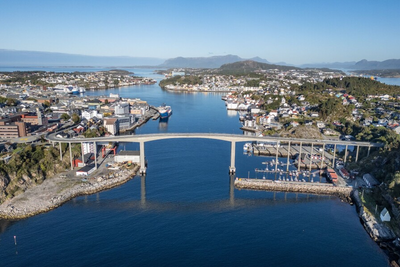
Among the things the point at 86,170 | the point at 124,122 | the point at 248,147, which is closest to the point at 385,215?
the point at 248,147

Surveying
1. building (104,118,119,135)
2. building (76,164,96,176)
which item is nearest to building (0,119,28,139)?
building (76,164,96,176)

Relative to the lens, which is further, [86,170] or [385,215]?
[86,170]

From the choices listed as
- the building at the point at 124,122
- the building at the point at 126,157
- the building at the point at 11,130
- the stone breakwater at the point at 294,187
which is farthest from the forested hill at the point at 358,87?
the building at the point at 11,130

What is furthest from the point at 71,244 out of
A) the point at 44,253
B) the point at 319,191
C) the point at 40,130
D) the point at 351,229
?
the point at 40,130

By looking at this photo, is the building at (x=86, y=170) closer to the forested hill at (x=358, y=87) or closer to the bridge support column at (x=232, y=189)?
the bridge support column at (x=232, y=189)

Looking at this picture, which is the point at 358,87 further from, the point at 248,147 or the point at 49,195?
the point at 49,195

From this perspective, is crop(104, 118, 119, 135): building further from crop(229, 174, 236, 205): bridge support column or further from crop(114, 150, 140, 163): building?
crop(229, 174, 236, 205): bridge support column
